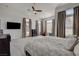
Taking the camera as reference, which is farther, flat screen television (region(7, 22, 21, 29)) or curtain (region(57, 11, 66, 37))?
flat screen television (region(7, 22, 21, 29))

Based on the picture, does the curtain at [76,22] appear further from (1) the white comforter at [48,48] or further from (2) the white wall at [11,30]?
(2) the white wall at [11,30]

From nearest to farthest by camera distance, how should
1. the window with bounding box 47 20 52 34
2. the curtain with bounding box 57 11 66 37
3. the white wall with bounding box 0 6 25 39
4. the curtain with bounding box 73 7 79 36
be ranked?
the curtain with bounding box 73 7 79 36 < the curtain with bounding box 57 11 66 37 < the white wall with bounding box 0 6 25 39 < the window with bounding box 47 20 52 34

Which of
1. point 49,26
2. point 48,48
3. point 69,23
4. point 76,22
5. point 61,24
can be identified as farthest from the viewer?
point 49,26

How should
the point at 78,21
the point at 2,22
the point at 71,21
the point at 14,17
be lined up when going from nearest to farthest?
the point at 78,21 → the point at 71,21 → the point at 2,22 → the point at 14,17

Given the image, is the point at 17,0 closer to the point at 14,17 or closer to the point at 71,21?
the point at 71,21

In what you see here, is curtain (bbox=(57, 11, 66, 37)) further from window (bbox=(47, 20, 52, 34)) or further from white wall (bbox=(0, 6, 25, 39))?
white wall (bbox=(0, 6, 25, 39))

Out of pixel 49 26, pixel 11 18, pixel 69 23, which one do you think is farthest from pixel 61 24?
pixel 11 18

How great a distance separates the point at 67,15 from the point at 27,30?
383 cm

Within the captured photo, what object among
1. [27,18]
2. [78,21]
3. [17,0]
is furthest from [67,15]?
[17,0]

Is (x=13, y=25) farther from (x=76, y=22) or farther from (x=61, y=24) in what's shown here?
(x=76, y=22)

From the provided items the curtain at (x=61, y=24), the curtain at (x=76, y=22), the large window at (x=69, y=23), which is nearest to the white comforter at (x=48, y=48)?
the curtain at (x=76, y=22)

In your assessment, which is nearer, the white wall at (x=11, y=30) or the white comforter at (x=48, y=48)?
the white comforter at (x=48, y=48)

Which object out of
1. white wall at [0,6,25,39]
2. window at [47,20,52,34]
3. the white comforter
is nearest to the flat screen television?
white wall at [0,6,25,39]

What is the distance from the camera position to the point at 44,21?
1010 cm
